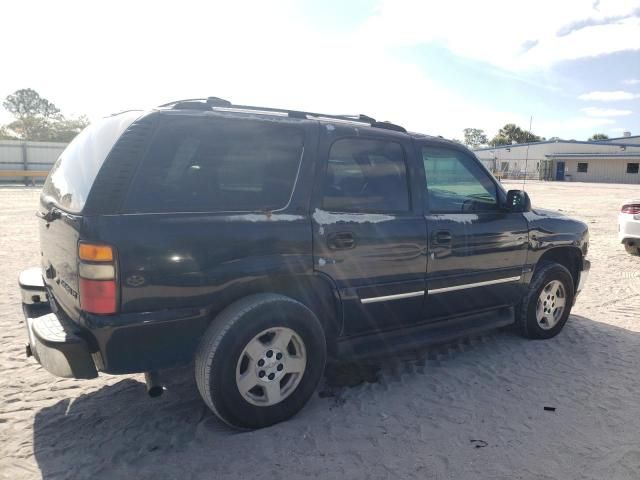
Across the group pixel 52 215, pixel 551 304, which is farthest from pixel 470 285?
pixel 52 215

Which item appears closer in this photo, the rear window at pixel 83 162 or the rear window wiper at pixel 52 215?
the rear window at pixel 83 162

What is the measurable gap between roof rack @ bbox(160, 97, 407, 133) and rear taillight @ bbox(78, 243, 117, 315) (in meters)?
0.99

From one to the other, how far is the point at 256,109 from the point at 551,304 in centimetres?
344

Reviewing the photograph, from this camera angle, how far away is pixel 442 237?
3.58 m

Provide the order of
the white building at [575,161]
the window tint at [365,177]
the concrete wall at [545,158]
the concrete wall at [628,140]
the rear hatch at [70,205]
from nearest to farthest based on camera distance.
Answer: the rear hatch at [70,205], the window tint at [365,177], the white building at [575,161], the concrete wall at [545,158], the concrete wall at [628,140]

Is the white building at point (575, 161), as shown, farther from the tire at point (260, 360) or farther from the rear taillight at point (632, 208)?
the tire at point (260, 360)

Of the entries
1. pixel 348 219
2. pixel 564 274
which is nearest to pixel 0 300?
pixel 348 219

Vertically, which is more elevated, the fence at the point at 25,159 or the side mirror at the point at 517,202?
the fence at the point at 25,159

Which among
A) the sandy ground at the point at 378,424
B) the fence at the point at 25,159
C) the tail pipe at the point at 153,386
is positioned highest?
the fence at the point at 25,159

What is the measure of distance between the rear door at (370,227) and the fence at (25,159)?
2883cm

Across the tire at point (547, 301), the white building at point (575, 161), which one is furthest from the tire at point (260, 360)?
the white building at point (575, 161)

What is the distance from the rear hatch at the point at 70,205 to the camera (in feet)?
8.31

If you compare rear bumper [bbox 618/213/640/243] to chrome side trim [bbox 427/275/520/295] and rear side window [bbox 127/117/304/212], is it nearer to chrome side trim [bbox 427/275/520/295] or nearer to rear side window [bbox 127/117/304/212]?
chrome side trim [bbox 427/275/520/295]

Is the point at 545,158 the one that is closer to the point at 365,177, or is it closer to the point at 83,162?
the point at 365,177
